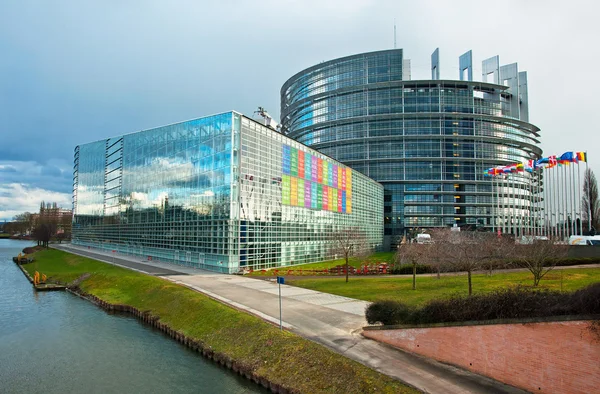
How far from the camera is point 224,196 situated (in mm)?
46938

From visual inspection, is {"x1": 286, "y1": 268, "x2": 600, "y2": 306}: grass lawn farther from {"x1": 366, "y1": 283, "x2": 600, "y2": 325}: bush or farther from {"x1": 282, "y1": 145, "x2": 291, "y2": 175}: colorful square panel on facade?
{"x1": 282, "y1": 145, "x2": 291, "y2": 175}: colorful square panel on facade

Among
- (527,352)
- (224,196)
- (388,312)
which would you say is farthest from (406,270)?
(527,352)

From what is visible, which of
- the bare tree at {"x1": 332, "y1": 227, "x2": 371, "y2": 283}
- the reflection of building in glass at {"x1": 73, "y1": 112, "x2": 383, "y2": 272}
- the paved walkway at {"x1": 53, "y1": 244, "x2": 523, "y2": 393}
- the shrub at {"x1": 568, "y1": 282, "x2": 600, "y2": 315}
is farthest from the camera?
the bare tree at {"x1": 332, "y1": 227, "x2": 371, "y2": 283}

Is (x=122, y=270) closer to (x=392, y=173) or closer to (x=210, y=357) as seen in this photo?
(x=210, y=357)

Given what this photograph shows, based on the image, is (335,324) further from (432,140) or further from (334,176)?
(432,140)

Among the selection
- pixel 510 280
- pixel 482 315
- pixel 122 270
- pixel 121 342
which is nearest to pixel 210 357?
pixel 121 342

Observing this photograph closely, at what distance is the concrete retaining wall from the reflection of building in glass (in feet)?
108

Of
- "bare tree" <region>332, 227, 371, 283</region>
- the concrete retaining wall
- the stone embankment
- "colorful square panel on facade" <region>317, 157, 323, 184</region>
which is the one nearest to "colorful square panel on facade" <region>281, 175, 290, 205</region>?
"colorful square panel on facade" <region>317, 157, 323, 184</region>

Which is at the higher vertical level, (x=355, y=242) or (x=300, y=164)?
(x=300, y=164)

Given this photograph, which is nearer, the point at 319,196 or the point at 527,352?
the point at 527,352

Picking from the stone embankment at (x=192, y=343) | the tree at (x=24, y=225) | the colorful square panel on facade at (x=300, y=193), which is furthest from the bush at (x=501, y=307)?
the tree at (x=24, y=225)

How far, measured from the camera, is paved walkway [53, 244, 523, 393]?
14305mm

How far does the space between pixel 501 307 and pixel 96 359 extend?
2046cm

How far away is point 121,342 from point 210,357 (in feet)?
22.2
